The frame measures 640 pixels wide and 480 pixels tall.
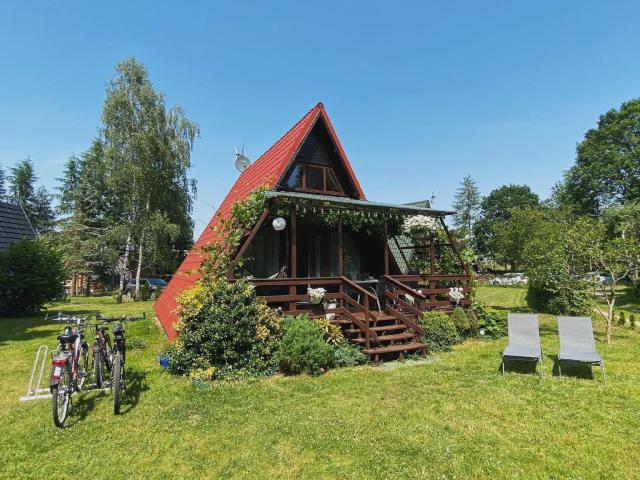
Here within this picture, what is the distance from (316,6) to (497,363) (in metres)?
10.7

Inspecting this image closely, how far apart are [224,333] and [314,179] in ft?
22.5

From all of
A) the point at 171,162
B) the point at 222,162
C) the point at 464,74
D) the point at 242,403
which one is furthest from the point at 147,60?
the point at 242,403

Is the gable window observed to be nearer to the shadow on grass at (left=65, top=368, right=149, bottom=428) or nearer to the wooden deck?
the wooden deck

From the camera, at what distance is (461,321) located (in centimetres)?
1060

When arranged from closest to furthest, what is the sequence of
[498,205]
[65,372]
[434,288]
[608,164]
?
1. [65,372]
2. [434,288]
3. [608,164]
4. [498,205]

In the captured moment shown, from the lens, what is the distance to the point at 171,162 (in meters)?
27.1

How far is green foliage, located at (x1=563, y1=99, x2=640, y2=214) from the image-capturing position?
30625mm

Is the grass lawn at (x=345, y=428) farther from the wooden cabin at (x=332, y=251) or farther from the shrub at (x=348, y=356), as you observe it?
the wooden cabin at (x=332, y=251)

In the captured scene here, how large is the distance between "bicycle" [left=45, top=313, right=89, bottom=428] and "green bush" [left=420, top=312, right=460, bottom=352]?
292 inches

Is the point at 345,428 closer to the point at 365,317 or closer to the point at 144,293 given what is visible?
the point at 365,317

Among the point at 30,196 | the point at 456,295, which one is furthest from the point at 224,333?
the point at 30,196

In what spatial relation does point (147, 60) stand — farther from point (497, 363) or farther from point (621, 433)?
point (621, 433)

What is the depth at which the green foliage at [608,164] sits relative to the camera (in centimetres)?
3062

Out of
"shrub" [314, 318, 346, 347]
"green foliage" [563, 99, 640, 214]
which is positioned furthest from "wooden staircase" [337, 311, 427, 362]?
"green foliage" [563, 99, 640, 214]
